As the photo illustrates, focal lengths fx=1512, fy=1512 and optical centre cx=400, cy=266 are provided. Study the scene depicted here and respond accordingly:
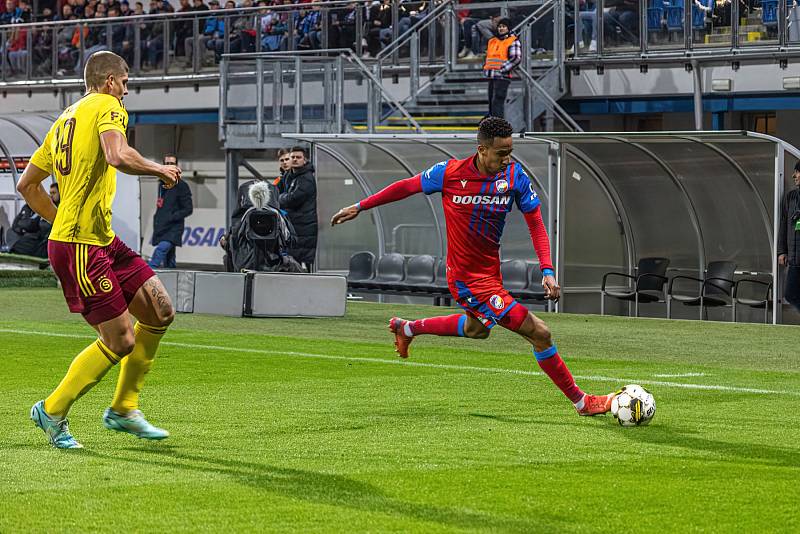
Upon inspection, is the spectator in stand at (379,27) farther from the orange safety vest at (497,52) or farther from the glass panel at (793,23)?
the glass panel at (793,23)

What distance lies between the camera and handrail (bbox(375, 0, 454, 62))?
27.1 meters

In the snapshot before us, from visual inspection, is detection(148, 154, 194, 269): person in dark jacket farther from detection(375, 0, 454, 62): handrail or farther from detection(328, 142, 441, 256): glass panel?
detection(375, 0, 454, 62): handrail

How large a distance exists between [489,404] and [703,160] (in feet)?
36.7

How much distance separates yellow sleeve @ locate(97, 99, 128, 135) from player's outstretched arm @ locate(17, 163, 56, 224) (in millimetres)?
551

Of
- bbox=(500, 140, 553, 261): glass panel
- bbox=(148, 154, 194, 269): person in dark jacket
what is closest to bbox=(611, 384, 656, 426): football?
bbox=(500, 140, 553, 261): glass panel

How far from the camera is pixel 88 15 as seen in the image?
37.1 meters

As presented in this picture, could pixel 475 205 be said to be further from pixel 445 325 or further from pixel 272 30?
pixel 272 30

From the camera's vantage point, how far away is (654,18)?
2488 centimetres

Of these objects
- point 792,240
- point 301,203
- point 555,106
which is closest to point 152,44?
point 555,106

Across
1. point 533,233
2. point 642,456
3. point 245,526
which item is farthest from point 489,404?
point 245,526

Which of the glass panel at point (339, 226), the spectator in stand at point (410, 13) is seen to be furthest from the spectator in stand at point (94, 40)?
the glass panel at point (339, 226)

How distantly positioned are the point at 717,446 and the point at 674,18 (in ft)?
57.3

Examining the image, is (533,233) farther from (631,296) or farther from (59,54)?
(59,54)

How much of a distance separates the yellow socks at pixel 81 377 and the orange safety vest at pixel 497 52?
57.6 ft
